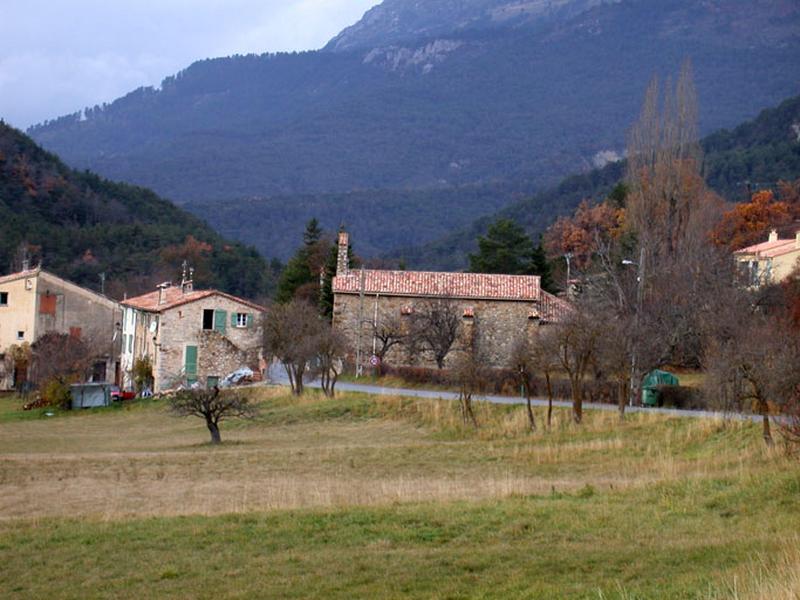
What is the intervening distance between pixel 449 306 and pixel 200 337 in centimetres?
1203

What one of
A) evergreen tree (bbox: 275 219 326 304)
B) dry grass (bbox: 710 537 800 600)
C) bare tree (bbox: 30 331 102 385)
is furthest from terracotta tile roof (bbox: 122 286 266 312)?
dry grass (bbox: 710 537 800 600)

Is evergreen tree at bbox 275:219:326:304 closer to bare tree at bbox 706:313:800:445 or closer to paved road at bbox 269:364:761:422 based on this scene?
paved road at bbox 269:364:761:422

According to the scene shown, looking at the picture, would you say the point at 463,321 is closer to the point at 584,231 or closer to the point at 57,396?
the point at 57,396

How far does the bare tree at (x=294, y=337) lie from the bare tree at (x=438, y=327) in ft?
17.1

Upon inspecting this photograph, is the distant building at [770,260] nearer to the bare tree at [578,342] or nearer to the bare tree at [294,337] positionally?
the bare tree at [578,342]

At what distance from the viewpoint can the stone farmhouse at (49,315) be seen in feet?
219

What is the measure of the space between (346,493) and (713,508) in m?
6.31

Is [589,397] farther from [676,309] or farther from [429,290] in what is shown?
[429,290]

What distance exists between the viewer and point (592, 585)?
10.6 metres

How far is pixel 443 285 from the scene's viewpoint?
5650cm

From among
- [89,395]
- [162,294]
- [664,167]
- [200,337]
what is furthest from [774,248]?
[89,395]

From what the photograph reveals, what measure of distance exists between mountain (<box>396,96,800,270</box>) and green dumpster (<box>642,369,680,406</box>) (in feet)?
178

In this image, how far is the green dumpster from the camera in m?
39.0

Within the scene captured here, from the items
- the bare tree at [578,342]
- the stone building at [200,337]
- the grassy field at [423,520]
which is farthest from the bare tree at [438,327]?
the grassy field at [423,520]
